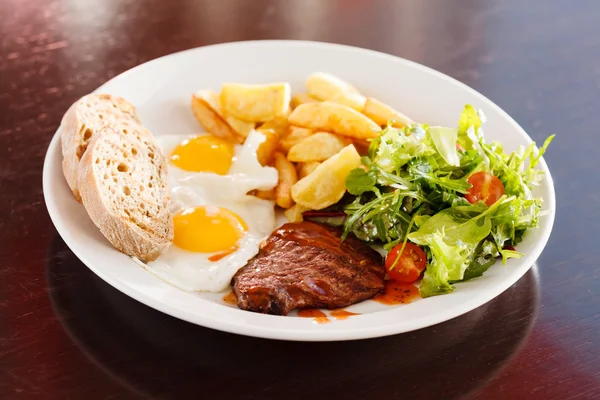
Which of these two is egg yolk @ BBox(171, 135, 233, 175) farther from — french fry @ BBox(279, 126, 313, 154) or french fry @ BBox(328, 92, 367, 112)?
french fry @ BBox(328, 92, 367, 112)

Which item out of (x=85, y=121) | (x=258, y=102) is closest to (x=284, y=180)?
(x=258, y=102)

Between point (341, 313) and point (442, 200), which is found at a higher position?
point (442, 200)

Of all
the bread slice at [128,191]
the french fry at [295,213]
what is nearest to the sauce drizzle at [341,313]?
the french fry at [295,213]

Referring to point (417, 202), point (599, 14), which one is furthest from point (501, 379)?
point (599, 14)

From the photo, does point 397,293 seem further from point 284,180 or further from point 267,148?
point 267,148

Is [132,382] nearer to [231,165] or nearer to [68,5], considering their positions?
[231,165]

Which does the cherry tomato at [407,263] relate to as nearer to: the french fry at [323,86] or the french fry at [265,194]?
the french fry at [265,194]
